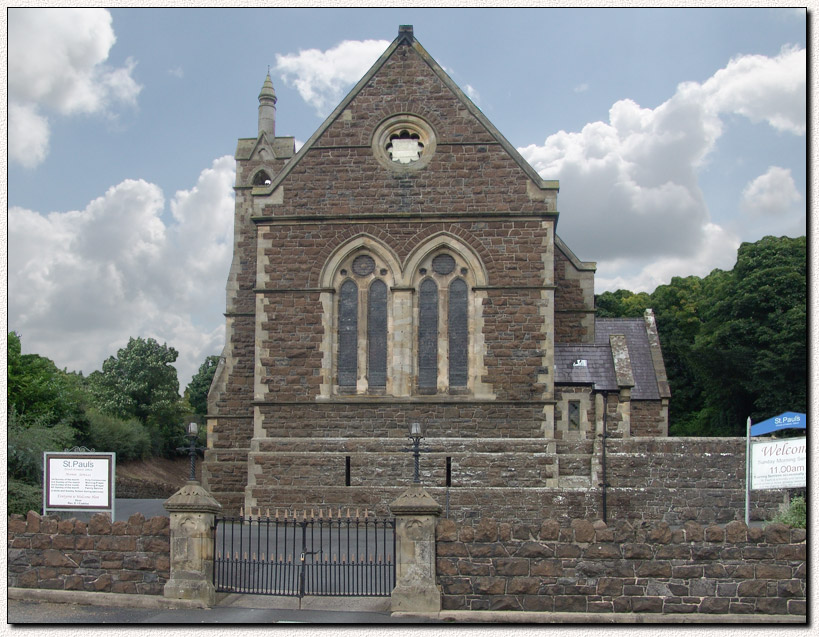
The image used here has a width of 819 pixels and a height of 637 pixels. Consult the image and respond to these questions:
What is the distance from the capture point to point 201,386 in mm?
71250

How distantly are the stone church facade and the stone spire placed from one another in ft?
19.2

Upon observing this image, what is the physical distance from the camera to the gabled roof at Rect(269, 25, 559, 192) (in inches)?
905

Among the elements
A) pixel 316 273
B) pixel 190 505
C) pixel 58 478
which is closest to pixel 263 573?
pixel 190 505

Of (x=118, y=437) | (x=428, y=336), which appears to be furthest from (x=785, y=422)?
(x=118, y=437)

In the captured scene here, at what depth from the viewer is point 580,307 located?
2572 centimetres

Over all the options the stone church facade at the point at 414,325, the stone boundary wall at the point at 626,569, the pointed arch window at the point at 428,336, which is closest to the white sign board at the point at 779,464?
the stone boundary wall at the point at 626,569

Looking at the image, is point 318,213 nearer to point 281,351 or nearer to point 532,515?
point 281,351

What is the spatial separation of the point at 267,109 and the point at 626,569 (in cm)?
2033

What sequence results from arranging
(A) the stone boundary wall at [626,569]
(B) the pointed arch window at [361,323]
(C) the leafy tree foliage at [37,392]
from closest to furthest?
(A) the stone boundary wall at [626,569]
(B) the pointed arch window at [361,323]
(C) the leafy tree foliage at [37,392]

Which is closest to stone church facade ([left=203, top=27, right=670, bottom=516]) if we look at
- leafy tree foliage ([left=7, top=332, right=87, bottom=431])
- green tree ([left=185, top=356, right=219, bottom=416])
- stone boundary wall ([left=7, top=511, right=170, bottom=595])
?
stone boundary wall ([left=7, top=511, right=170, bottom=595])

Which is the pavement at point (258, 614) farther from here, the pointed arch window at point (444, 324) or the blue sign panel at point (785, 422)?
the pointed arch window at point (444, 324)

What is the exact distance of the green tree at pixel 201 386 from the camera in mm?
70438

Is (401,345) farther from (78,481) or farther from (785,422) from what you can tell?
(785,422)

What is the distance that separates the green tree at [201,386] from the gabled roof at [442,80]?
48286 millimetres
